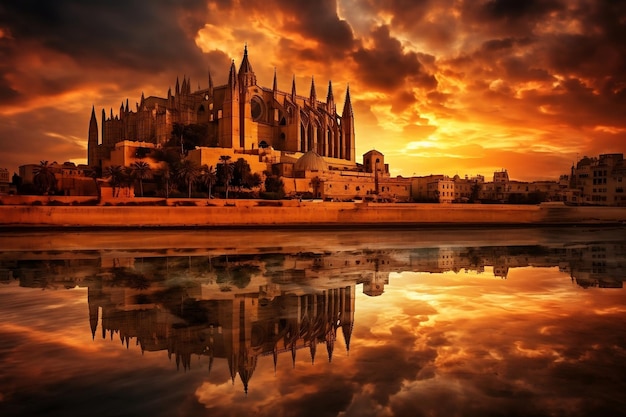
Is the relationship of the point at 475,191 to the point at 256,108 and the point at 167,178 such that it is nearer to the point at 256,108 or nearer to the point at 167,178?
the point at 256,108

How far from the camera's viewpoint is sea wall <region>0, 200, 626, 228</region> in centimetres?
2850

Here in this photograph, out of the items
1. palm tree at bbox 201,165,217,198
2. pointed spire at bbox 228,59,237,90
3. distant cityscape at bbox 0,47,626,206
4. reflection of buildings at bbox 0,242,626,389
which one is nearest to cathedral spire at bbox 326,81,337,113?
distant cityscape at bbox 0,47,626,206

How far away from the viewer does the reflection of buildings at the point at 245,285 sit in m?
7.49

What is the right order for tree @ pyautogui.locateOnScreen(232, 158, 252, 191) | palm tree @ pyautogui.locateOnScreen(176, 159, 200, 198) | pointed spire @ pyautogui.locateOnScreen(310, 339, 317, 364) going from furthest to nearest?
1. tree @ pyautogui.locateOnScreen(232, 158, 252, 191)
2. palm tree @ pyautogui.locateOnScreen(176, 159, 200, 198)
3. pointed spire @ pyautogui.locateOnScreen(310, 339, 317, 364)

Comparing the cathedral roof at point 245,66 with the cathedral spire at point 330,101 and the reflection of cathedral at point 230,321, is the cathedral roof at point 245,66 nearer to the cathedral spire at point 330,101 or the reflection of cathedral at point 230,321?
the cathedral spire at point 330,101

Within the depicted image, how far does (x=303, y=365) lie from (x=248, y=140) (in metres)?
47.1

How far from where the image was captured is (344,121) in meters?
66.1

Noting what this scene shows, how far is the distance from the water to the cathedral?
3614 centimetres

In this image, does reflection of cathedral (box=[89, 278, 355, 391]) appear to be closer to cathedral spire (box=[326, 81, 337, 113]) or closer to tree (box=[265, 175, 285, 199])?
tree (box=[265, 175, 285, 199])

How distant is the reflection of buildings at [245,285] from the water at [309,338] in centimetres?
6

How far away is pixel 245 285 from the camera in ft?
39.7

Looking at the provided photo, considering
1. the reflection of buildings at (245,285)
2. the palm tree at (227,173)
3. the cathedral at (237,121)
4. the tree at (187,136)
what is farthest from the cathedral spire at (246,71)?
the reflection of buildings at (245,285)

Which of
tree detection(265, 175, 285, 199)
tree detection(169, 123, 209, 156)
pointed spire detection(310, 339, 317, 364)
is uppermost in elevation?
tree detection(169, 123, 209, 156)

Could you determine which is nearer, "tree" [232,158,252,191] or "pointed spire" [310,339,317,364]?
"pointed spire" [310,339,317,364]
